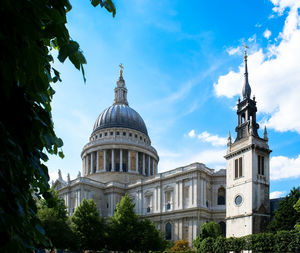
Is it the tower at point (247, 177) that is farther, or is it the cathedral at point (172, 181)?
the cathedral at point (172, 181)

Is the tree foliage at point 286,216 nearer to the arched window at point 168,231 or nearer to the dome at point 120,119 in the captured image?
the arched window at point 168,231

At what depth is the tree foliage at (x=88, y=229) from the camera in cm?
5334

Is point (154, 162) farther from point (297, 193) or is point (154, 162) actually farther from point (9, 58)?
point (9, 58)

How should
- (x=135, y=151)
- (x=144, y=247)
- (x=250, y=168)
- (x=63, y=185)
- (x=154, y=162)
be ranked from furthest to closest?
(x=154, y=162), (x=135, y=151), (x=63, y=185), (x=144, y=247), (x=250, y=168)

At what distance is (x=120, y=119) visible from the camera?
9656cm

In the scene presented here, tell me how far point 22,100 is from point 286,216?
45237mm

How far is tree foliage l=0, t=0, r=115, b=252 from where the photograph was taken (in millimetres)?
3389

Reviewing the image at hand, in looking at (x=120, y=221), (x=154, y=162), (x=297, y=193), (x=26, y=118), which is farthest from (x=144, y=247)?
(x=26, y=118)

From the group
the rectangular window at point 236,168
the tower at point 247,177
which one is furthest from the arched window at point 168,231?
the rectangular window at point 236,168

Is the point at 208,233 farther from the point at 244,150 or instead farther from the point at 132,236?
the point at 244,150

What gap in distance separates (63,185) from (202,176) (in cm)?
3582

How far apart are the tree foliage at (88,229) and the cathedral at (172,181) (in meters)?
15.9

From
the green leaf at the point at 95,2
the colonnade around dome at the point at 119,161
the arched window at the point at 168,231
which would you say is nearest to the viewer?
the green leaf at the point at 95,2

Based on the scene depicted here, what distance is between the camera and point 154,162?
9694 centimetres
